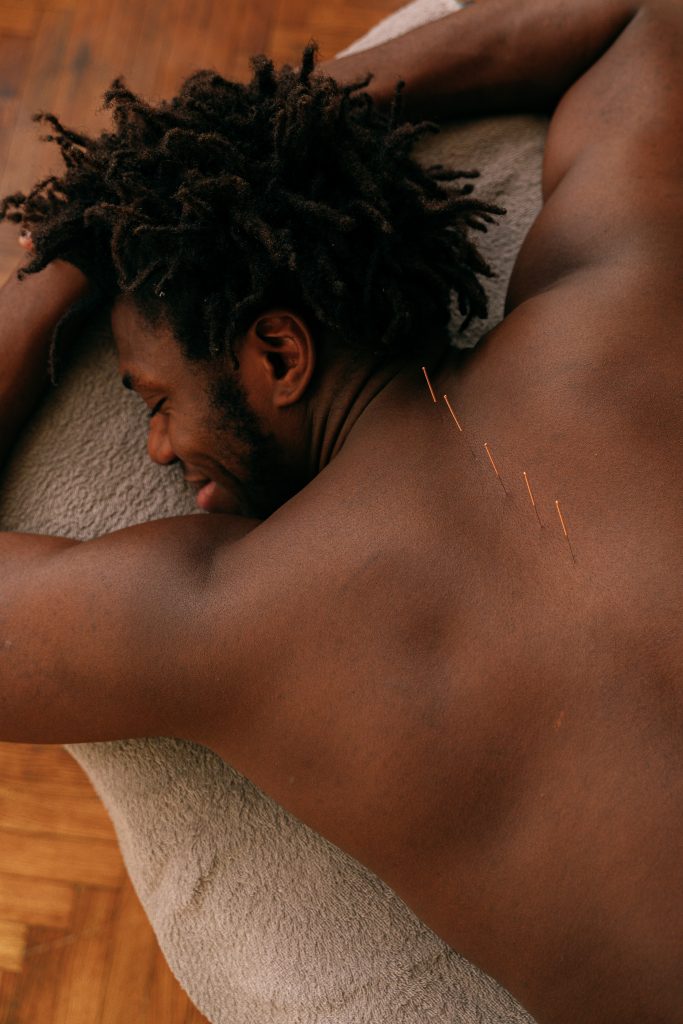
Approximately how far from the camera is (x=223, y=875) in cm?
98

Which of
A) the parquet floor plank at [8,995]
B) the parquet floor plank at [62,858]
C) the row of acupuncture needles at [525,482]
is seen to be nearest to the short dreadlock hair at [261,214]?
the row of acupuncture needles at [525,482]

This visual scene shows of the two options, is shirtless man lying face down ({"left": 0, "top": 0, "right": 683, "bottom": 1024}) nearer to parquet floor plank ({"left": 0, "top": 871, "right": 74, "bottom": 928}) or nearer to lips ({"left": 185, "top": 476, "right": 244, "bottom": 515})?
lips ({"left": 185, "top": 476, "right": 244, "bottom": 515})

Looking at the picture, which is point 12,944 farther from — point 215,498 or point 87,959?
point 215,498

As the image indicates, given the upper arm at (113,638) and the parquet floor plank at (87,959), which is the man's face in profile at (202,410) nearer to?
the upper arm at (113,638)

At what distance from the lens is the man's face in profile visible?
89cm

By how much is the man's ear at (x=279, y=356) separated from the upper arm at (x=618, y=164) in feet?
0.75

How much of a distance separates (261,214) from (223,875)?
0.64 m

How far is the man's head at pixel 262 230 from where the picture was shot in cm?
84

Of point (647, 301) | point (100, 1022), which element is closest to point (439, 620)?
point (647, 301)

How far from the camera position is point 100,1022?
46.0 inches

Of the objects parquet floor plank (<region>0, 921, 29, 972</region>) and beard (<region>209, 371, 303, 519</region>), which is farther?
parquet floor plank (<region>0, 921, 29, 972</region>)

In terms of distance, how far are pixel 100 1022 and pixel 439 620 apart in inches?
31.3

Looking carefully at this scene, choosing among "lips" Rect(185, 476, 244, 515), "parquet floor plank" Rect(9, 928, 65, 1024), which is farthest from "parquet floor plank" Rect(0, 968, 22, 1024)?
"lips" Rect(185, 476, 244, 515)

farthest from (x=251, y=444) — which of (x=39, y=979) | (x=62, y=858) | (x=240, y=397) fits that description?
(x=39, y=979)
